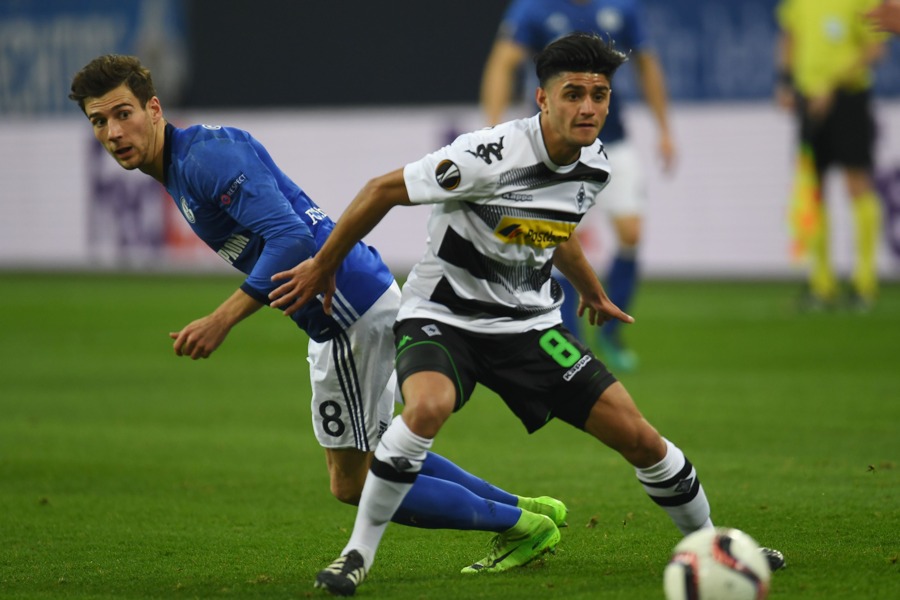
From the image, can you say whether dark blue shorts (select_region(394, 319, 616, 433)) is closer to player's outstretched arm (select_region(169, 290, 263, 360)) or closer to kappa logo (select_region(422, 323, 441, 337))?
kappa logo (select_region(422, 323, 441, 337))

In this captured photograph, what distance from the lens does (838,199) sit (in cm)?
1698

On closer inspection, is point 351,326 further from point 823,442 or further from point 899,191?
point 899,191

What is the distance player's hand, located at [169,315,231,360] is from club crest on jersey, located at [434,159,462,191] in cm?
82

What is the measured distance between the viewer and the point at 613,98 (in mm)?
10492

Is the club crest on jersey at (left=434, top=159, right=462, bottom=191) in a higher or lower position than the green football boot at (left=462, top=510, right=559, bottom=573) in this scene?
higher

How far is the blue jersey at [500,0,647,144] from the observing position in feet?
34.8

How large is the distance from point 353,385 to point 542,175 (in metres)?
1.01

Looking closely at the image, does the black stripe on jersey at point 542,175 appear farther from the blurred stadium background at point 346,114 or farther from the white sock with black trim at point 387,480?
the blurred stadium background at point 346,114

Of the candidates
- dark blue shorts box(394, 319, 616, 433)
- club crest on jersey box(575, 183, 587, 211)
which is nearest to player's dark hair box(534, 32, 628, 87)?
club crest on jersey box(575, 183, 587, 211)

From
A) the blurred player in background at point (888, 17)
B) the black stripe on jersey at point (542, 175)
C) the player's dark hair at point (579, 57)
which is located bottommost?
the black stripe on jersey at point (542, 175)

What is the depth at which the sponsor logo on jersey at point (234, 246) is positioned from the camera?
5.14 metres

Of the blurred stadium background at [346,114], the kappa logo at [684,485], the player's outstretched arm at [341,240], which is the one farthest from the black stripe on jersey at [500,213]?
the blurred stadium background at [346,114]

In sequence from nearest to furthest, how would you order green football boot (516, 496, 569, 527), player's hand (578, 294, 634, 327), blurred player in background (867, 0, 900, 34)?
1. player's hand (578, 294, 634, 327)
2. green football boot (516, 496, 569, 527)
3. blurred player in background (867, 0, 900, 34)

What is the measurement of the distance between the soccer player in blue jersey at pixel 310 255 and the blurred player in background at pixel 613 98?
5475 millimetres
